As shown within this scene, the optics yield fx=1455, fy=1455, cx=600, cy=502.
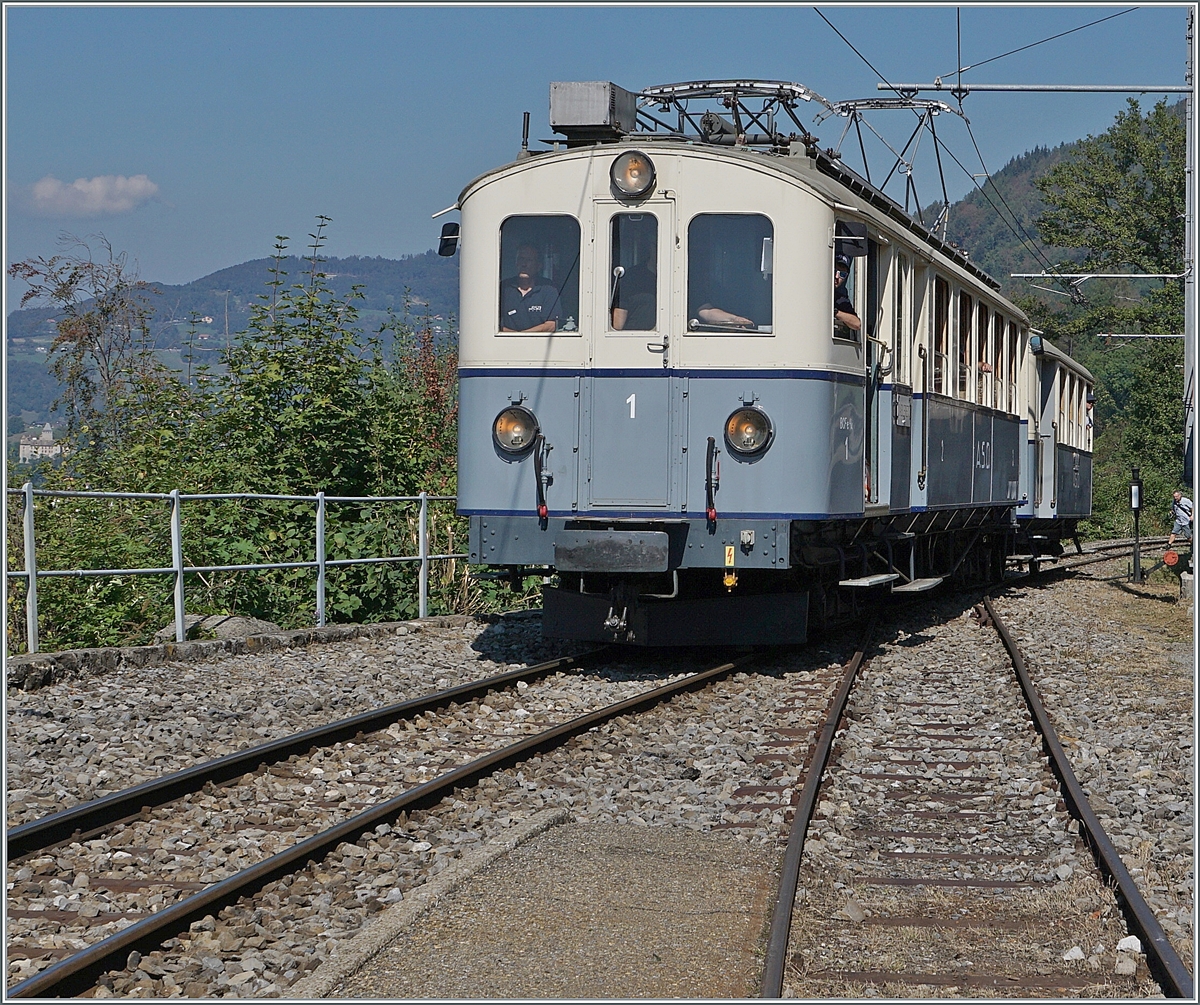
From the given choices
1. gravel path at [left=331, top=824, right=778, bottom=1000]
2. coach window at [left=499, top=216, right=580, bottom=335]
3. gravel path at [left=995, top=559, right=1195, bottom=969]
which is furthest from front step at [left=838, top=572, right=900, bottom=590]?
gravel path at [left=331, top=824, right=778, bottom=1000]

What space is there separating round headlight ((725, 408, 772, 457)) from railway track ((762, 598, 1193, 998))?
6.05 feet

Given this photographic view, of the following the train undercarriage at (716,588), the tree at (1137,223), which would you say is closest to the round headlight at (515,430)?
the train undercarriage at (716,588)

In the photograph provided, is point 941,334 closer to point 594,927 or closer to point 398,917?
point 594,927

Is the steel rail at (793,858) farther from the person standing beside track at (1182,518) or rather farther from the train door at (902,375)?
the person standing beside track at (1182,518)

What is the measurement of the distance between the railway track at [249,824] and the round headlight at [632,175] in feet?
11.4

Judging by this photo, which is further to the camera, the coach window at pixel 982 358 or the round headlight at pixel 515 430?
the coach window at pixel 982 358

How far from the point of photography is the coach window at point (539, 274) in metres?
9.99

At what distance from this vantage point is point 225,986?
14.1 ft

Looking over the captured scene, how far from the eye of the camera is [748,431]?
966 cm

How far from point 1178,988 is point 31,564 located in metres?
7.59

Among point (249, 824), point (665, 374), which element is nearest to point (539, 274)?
point (665, 374)

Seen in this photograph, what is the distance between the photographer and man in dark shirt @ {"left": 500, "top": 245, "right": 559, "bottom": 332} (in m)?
10.0

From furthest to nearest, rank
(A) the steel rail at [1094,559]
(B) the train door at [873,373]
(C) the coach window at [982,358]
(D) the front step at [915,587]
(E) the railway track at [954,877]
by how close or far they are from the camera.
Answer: (A) the steel rail at [1094,559]
(C) the coach window at [982,358]
(D) the front step at [915,587]
(B) the train door at [873,373]
(E) the railway track at [954,877]

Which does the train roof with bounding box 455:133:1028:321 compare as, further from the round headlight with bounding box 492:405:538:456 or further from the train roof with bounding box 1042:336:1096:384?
the train roof with bounding box 1042:336:1096:384
